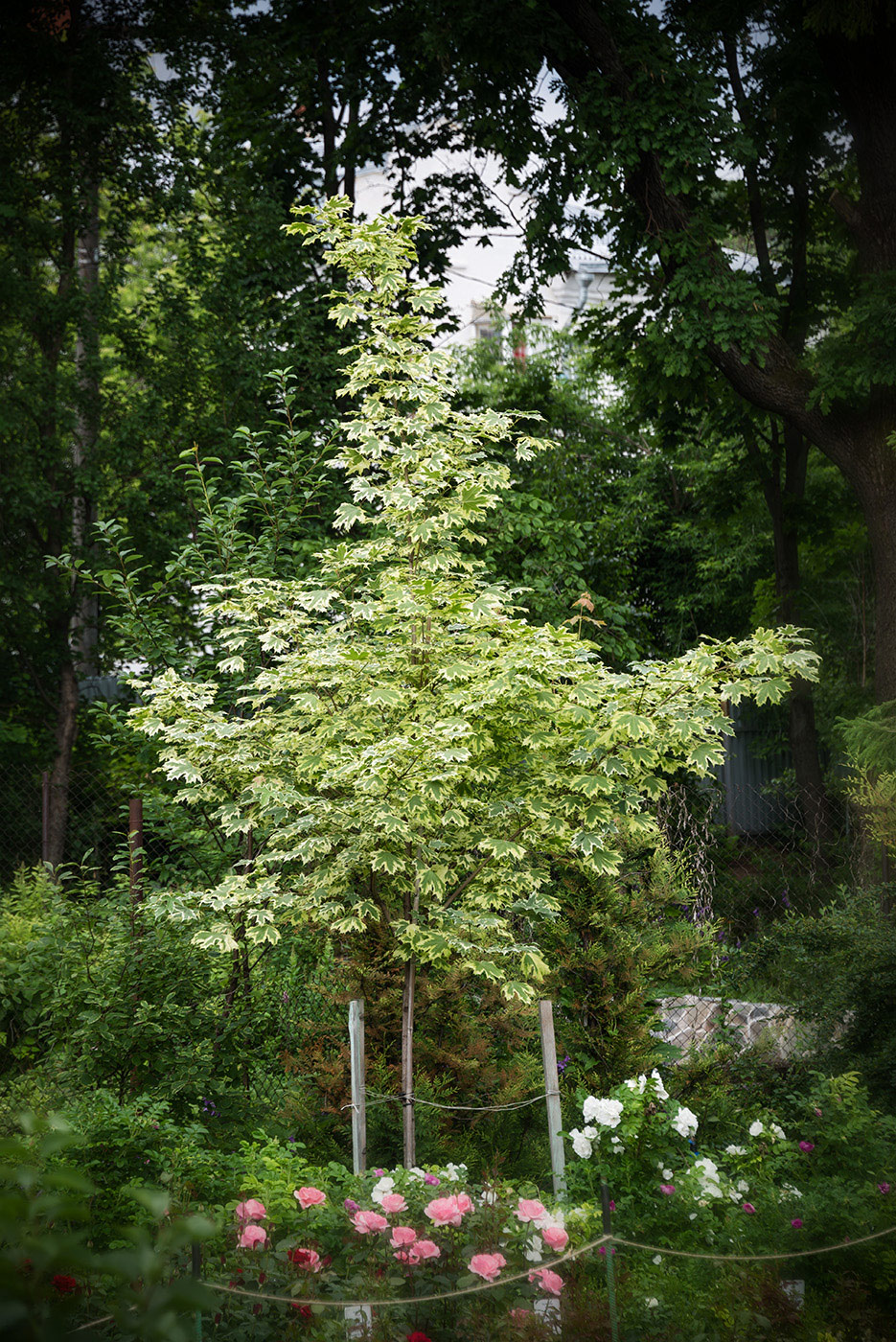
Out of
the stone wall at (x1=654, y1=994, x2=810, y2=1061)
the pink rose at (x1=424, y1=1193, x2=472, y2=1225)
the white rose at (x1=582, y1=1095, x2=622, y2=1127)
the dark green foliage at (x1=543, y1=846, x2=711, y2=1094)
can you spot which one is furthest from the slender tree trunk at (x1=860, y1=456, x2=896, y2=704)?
the pink rose at (x1=424, y1=1193, x2=472, y2=1225)

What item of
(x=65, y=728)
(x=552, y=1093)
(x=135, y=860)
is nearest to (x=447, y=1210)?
(x=552, y=1093)

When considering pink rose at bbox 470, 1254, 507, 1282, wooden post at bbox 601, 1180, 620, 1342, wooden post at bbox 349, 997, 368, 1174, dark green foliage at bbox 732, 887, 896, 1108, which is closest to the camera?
pink rose at bbox 470, 1254, 507, 1282

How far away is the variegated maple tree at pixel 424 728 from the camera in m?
4.27

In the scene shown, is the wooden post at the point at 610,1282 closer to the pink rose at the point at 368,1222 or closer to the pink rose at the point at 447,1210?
the pink rose at the point at 447,1210

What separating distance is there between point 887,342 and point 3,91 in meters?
9.13

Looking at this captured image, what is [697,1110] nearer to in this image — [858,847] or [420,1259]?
[420,1259]

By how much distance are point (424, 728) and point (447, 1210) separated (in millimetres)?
1787

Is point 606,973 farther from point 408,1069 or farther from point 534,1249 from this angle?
point 534,1249

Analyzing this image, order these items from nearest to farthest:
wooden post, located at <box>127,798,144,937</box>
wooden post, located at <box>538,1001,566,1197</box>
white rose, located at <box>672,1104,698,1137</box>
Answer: white rose, located at <box>672,1104,698,1137</box>, wooden post, located at <box>538,1001,566,1197</box>, wooden post, located at <box>127,798,144,937</box>

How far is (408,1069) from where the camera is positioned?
4809 mm

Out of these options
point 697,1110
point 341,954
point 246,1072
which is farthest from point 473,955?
point 246,1072

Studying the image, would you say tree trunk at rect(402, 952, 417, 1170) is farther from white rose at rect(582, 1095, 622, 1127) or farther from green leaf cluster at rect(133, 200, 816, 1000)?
white rose at rect(582, 1095, 622, 1127)

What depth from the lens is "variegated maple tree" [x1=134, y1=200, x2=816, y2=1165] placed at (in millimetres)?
4266

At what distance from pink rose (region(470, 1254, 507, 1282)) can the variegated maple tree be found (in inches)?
53.6
